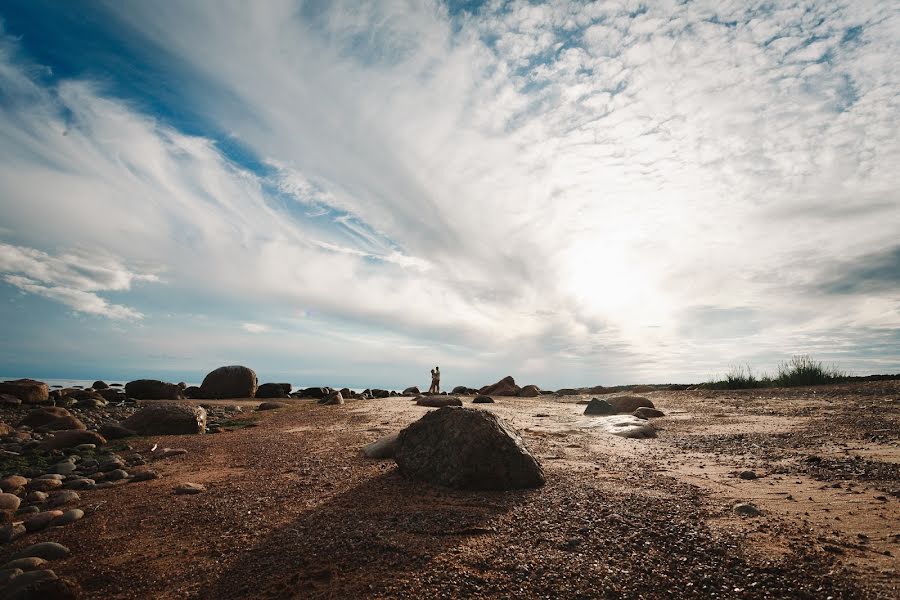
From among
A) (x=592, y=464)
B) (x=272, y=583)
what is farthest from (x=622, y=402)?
(x=272, y=583)

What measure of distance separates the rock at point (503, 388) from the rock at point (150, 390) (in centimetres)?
1877

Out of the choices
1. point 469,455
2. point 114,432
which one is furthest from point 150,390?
point 469,455

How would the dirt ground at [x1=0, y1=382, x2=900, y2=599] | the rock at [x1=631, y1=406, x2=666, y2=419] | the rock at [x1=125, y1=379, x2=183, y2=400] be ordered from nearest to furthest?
the dirt ground at [x1=0, y1=382, x2=900, y2=599] < the rock at [x1=631, y1=406, x2=666, y2=419] < the rock at [x1=125, y1=379, x2=183, y2=400]

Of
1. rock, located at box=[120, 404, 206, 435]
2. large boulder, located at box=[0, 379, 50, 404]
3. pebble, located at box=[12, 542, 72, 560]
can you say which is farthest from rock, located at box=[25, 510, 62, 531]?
large boulder, located at box=[0, 379, 50, 404]

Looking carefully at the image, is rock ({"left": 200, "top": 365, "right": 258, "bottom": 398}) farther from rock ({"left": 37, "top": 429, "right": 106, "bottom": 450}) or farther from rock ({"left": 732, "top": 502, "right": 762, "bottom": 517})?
rock ({"left": 732, "top": 502, "right": 762, "bottom": 517})

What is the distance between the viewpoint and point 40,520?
215 inches

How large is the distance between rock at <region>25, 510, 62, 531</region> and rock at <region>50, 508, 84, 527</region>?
0.18 feet

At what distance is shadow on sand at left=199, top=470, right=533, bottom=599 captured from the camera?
3.78 m

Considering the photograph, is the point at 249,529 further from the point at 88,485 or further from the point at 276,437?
the point at 276,437

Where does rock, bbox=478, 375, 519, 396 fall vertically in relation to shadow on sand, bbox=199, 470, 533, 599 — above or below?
above

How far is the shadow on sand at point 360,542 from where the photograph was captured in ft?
Result: 12.4

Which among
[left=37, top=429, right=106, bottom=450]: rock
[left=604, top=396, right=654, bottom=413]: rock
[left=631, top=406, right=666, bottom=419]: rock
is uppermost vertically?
[left=604, top=396, right=654, bottom=413]: rock

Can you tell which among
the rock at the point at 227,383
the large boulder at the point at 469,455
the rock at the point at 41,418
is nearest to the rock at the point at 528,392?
the rock at the point at 227,383

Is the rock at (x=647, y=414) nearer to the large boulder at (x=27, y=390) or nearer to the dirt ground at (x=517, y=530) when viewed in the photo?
the dirt ground at (x=517, y=530)
